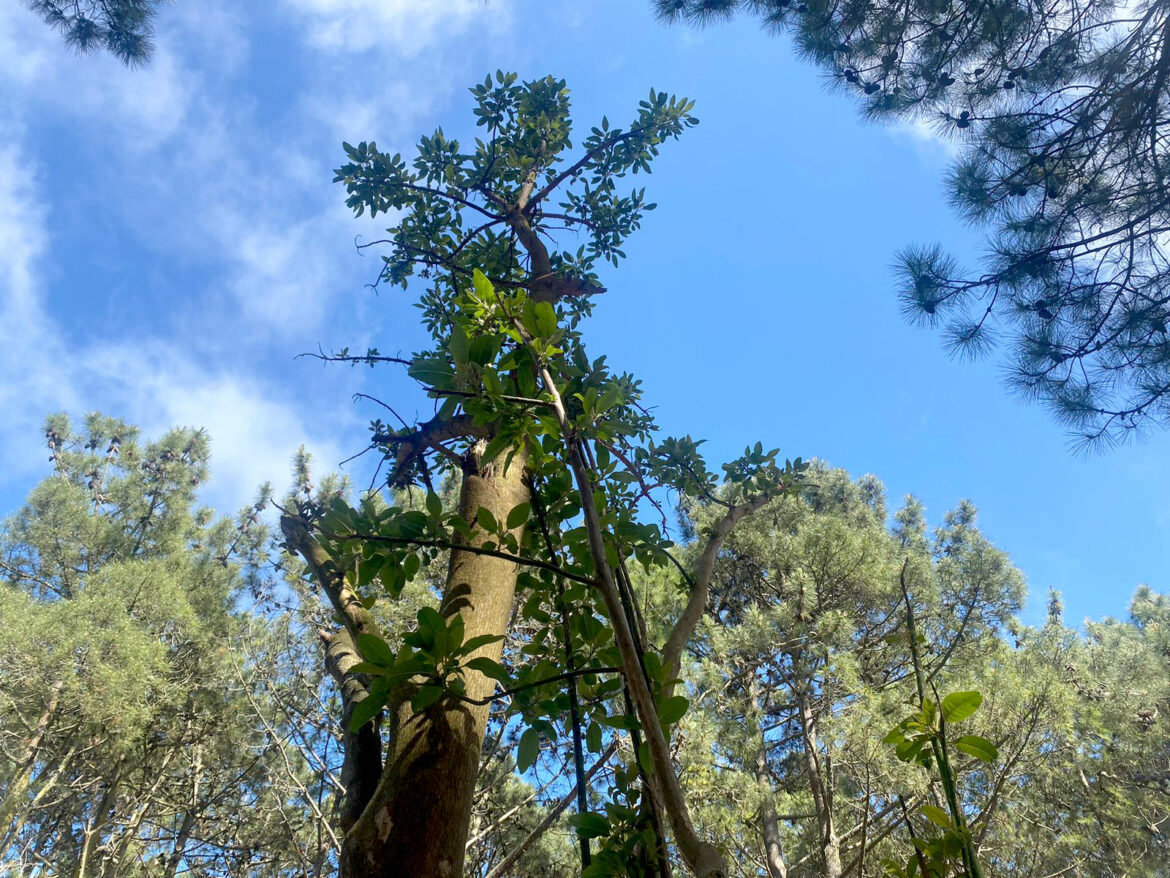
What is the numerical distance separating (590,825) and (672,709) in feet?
0.54

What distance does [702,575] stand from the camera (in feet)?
3.42

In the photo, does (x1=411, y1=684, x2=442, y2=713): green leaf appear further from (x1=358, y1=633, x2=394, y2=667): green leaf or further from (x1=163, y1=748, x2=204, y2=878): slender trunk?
(x1=163, y1=748, x2=204, y2=878): slender trunk

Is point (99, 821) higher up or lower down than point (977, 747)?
higher up

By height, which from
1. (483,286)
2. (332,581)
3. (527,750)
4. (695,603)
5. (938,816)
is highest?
(483,286)

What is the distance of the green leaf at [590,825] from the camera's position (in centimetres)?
70

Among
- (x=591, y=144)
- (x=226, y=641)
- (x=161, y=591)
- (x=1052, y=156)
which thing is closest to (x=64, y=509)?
(x=161, y=591)

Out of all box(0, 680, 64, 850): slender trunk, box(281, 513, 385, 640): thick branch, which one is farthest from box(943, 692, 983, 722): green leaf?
box(0, 680, 64, 850): slender trunk

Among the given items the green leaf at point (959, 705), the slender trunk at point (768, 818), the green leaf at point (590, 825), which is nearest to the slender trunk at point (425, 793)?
the green leaf at point (590, 825)

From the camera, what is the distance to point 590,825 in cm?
71

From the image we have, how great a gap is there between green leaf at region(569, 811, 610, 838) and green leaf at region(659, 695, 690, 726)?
0.14 meters

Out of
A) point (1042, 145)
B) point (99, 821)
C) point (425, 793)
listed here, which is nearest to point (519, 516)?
point (425, 793)

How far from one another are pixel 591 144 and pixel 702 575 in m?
2.40

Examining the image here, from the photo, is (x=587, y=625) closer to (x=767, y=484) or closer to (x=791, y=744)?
(x=767, y=484)

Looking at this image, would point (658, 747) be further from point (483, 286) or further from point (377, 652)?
point (483, 286)
